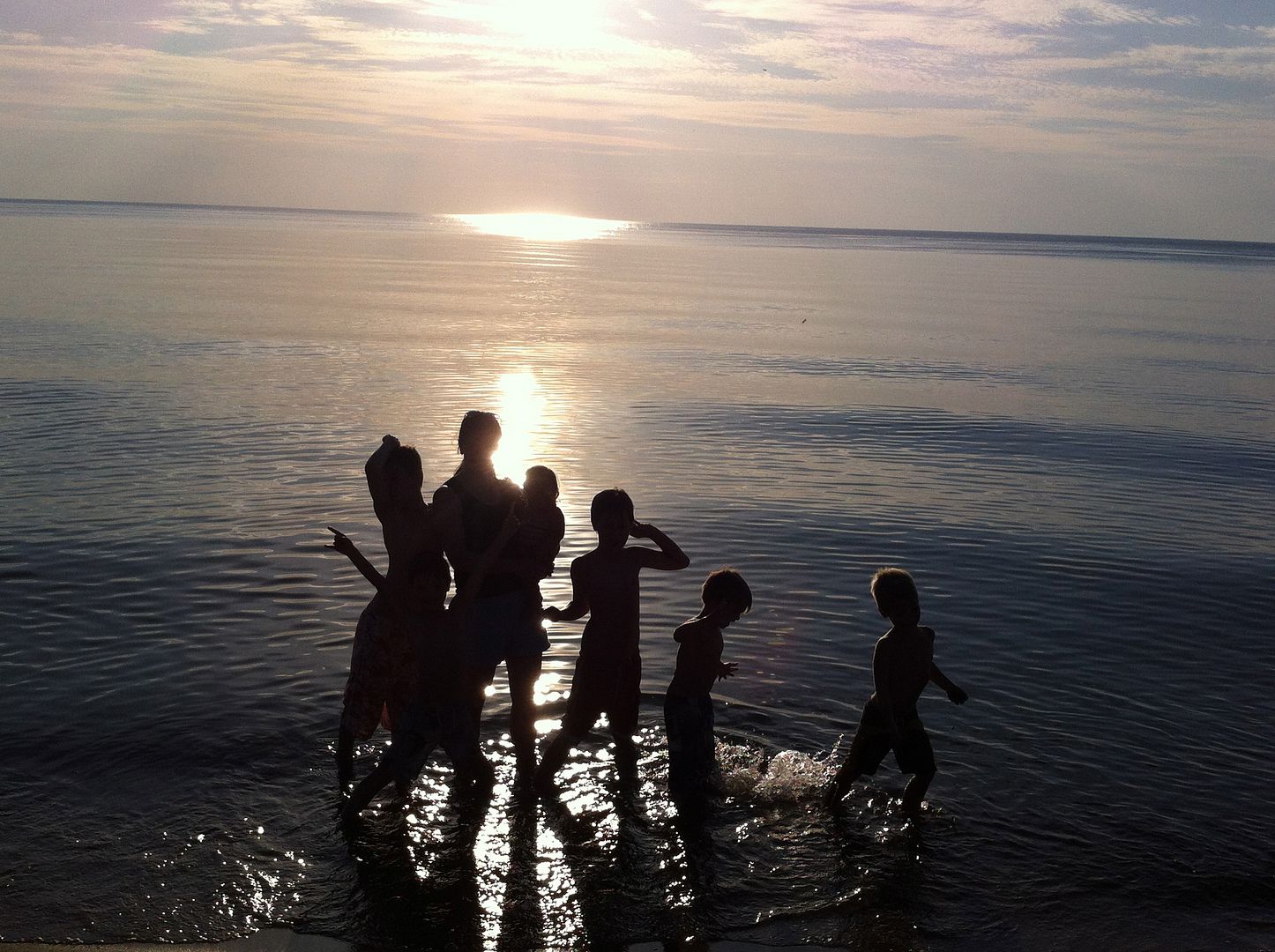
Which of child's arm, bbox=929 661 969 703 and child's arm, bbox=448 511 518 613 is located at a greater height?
child's arm, bbox=448 511 518 613

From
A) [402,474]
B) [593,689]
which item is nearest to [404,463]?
[402,474]

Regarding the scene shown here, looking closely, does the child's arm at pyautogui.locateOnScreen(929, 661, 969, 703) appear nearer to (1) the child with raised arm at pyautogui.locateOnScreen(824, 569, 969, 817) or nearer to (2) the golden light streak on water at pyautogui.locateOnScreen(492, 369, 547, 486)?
(1) the child with raised arm at pyautogui.locateOnScreen(824, 569, 969, 817)

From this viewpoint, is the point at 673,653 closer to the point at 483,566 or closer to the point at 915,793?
the point at 915,793

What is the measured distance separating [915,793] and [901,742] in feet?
1.18

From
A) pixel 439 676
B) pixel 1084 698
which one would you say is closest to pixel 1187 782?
pixel 1084 698

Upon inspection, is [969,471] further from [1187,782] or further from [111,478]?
[111,478]

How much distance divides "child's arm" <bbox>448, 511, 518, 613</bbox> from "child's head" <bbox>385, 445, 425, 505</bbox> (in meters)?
0.54

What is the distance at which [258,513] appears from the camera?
13.2 metres

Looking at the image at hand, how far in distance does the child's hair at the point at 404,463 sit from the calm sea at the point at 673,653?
1.82 m

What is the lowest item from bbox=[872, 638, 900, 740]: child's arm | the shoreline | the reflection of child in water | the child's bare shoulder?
the shoreline

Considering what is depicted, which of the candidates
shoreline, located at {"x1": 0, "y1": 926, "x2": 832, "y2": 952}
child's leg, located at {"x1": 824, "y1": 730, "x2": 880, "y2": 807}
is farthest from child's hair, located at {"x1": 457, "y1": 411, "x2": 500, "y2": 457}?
child's leg, located at {"x1": 824, "y1": 730, "x2": 880, "y2": 807}

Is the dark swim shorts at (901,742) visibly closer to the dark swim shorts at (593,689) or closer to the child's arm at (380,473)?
the dark swim shorts at (593,689)

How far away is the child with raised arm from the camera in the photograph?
259 inches

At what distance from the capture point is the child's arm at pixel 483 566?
646 cm
